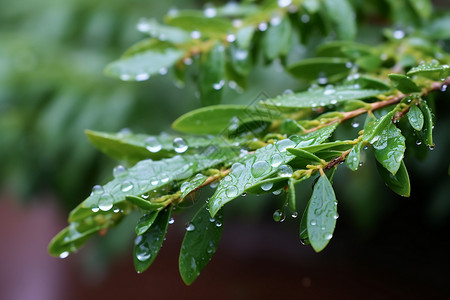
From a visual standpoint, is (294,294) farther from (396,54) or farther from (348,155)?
(348,155)

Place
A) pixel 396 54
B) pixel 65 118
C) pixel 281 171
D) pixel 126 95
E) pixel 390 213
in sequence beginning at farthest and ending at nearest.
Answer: pixel 390 213
pixel 126 95
pixel 65 118
pixel 396 54
pixel 281 171

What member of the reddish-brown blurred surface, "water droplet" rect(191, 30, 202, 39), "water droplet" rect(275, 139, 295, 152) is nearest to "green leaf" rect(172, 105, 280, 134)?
"water droplet" rect(275, 139, 295, 152)

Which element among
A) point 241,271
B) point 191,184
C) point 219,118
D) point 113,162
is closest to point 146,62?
point 219,118

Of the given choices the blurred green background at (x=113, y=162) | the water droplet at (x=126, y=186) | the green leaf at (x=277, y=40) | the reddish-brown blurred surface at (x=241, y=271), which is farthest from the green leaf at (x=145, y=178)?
the reddish-brown blurred surface at (x=241, y=271)

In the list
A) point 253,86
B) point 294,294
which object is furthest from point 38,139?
point 294,294

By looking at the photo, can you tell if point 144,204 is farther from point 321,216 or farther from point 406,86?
point 406,86

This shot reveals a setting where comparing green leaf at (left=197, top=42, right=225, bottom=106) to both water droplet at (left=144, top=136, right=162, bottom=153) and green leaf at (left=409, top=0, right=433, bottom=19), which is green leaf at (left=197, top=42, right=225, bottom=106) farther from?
green leaf at (left=409, top=0, right=433, bottom=19)
